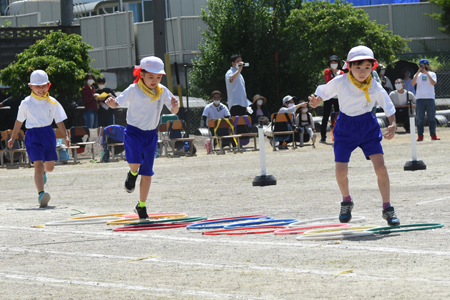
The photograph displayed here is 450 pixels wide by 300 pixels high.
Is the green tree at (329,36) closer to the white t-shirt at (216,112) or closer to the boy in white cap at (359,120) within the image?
the white t-shirt at (216,112)

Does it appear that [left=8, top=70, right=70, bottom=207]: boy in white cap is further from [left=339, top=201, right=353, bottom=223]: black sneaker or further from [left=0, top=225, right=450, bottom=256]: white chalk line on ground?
[left=339, top=201, right=353, bottom=223]: black sneaker

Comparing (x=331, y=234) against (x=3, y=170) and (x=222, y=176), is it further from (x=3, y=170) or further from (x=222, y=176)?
(x=3, y=170)

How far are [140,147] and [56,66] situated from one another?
1523cm

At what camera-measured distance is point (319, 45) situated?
25.5 meters

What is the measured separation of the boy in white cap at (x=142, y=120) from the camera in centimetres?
856

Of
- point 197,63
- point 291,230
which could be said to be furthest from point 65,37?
point 291,230

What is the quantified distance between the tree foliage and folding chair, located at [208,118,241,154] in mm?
6244

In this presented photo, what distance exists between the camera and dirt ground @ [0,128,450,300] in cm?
494

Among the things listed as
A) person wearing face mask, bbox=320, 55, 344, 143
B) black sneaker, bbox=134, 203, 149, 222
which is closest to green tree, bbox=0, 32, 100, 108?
person wearing face mask, bbox=320, 55, 344, 143

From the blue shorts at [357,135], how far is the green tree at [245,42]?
1941 cm

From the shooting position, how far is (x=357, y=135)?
762cm

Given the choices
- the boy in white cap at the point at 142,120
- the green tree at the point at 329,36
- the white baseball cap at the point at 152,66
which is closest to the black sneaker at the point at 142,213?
the boy in white cap at the point at 142,120

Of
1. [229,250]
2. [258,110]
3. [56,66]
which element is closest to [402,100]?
[258,110]

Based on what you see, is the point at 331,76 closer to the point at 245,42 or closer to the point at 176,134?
the point at 176,134
